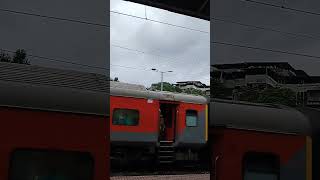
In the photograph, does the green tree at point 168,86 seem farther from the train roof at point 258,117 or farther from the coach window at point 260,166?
the coach window at point 260,166

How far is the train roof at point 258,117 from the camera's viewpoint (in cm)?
192

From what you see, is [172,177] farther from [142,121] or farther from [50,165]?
[142,121]

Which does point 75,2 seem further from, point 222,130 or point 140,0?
point 222,130

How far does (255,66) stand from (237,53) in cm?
11

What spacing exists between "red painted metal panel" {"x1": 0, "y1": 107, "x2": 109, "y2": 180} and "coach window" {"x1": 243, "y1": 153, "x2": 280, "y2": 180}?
71cm

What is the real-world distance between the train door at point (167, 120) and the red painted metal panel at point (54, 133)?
321 cm

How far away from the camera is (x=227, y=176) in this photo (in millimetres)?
1966

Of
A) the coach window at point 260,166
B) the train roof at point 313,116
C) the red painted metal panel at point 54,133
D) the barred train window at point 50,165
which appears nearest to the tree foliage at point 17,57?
the red painted metal panel at point 54,133

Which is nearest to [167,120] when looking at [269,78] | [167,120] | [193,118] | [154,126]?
[167,120]

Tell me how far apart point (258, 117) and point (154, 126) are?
3881mm

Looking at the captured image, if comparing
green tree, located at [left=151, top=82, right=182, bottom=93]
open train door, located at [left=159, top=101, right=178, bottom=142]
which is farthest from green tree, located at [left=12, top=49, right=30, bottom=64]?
open train door, located at [left=159, top=101, right=178, bottom=142]

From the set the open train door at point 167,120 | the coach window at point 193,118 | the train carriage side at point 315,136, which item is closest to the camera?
the train carriage side at point 315,136

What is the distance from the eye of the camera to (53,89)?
1646mm

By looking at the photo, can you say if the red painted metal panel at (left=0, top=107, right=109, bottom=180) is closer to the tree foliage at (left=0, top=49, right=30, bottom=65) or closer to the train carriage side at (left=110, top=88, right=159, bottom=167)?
the tree foliage at (left=0, top=49, right=30, bottom=65)
